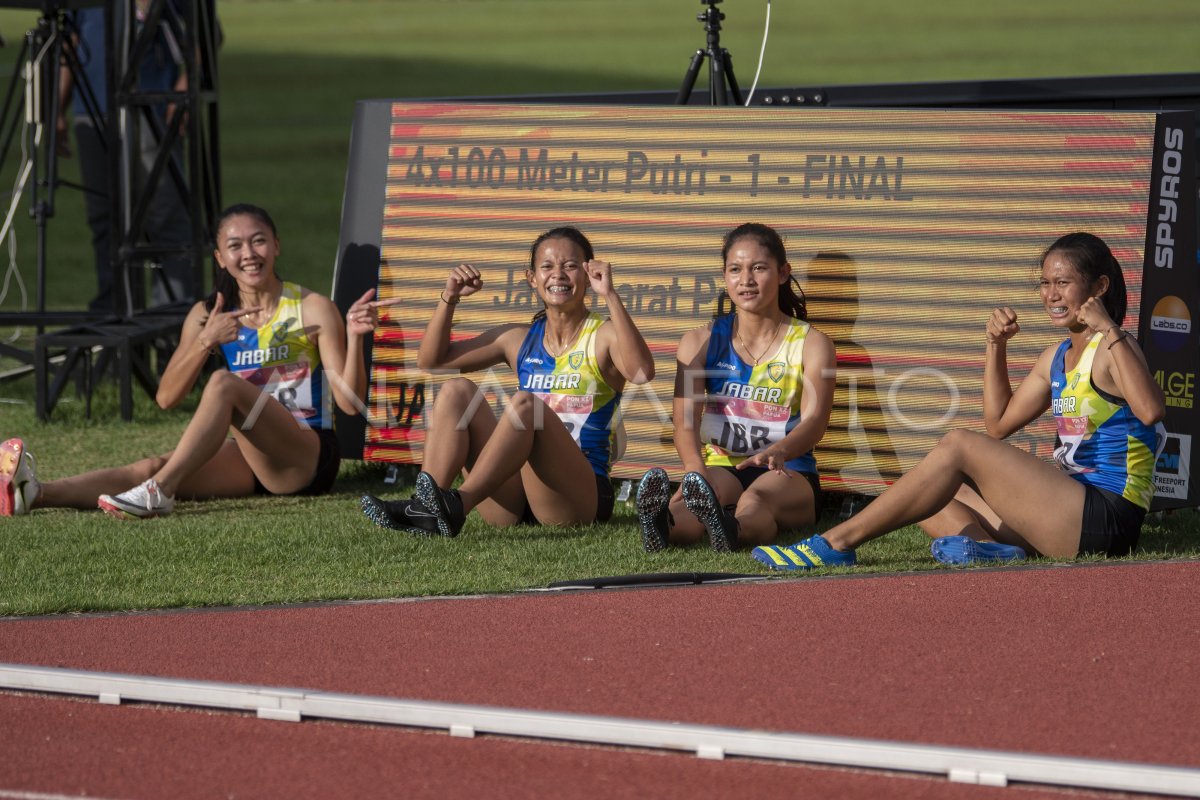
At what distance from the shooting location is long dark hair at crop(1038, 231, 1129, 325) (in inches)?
247

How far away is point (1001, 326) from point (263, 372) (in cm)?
319

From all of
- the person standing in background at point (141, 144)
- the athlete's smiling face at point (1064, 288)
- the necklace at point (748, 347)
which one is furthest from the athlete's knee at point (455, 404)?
the person standing in background at point (141, 144)

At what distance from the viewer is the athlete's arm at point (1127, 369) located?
5980mm

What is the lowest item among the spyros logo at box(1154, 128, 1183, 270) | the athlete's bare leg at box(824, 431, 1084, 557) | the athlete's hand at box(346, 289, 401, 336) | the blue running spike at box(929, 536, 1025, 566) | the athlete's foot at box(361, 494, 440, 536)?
the athlete's foot at box(361, 494, 440, 536)

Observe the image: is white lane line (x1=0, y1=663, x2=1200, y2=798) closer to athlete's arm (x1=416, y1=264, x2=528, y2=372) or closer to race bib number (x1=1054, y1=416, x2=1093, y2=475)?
race bib number (x1=1054, y1=416, x2=1093, y2=475)

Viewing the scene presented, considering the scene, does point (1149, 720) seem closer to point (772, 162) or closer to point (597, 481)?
point (597, 481)

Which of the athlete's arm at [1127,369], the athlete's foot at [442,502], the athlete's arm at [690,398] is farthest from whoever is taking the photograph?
the athlete's arm at [690,398]

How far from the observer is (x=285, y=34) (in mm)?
48188

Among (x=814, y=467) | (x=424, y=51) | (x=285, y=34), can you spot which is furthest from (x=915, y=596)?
(x=285, y=34)

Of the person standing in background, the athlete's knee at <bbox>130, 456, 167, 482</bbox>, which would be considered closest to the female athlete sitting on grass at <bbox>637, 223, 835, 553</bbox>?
the athlete's knee at <bbox>130, 456, 167, 482</bbox>

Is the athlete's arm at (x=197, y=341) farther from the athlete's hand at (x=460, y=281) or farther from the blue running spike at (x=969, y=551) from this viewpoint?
the blue running spike at (x=969, y=551)

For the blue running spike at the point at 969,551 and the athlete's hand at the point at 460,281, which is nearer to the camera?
the blue running spike at the point at 969,551

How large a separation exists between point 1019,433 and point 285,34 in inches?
1722

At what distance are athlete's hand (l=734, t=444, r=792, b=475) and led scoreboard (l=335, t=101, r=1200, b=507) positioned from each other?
0.60 m
